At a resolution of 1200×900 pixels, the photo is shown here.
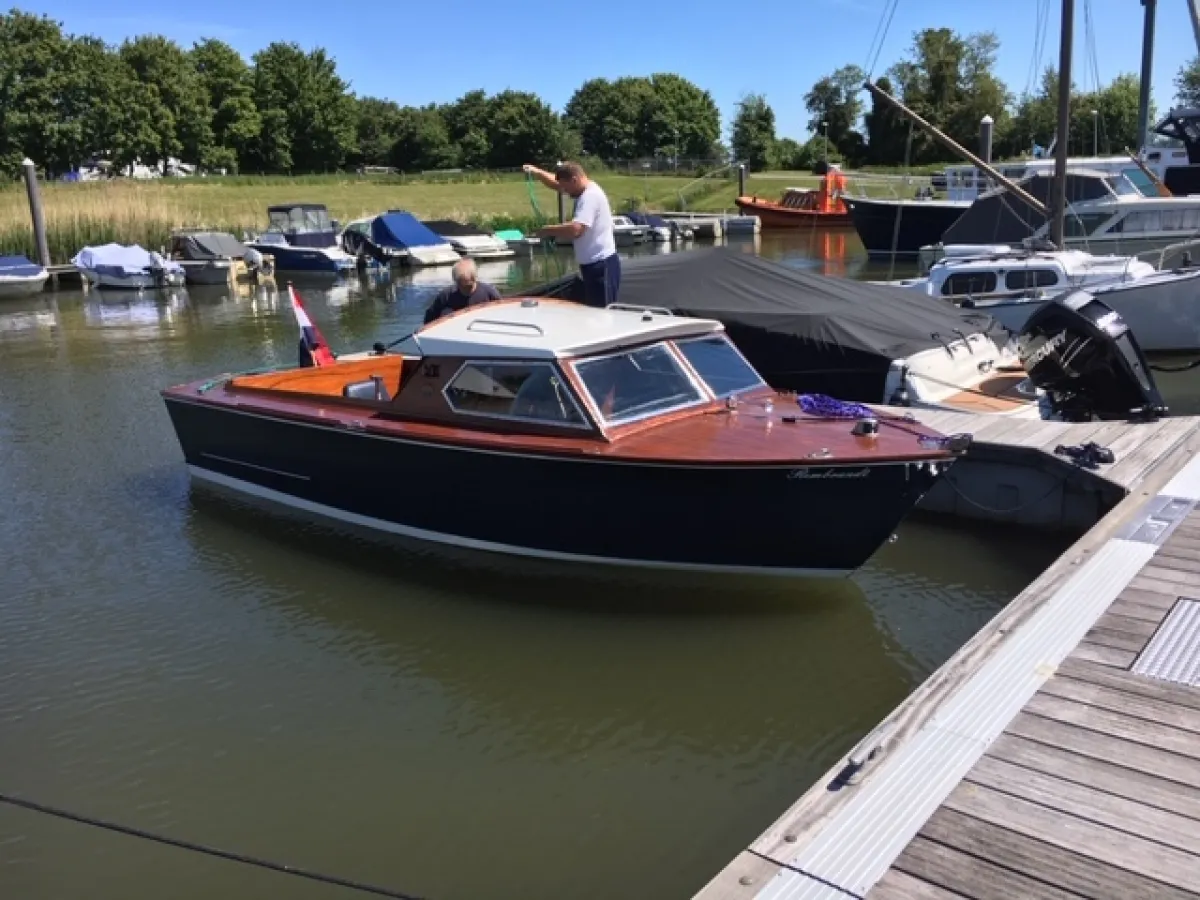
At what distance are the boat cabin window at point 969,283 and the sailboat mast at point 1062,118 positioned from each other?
2.00 meters

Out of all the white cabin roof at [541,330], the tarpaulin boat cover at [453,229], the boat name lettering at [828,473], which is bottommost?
the boat name lettering at [828,473]

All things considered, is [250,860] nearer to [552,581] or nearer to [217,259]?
[552,581]

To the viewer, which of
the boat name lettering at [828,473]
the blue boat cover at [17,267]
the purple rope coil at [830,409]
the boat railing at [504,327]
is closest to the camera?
the boat name lettering at [828,473]

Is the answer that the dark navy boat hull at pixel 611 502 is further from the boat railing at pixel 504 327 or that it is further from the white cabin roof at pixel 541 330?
the boat railing at pixel 504 327

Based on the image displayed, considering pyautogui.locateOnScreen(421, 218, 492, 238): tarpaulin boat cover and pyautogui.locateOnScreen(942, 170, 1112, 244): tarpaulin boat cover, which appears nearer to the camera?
pyautogui.locateOnScreen(942, 170, 1112, 244): tarpaulin boat cover

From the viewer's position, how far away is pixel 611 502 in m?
7.12

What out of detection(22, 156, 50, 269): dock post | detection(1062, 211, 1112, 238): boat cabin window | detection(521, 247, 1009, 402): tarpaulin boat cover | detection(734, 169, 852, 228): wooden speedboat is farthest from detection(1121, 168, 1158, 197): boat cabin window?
detection(22, 156, 50, 269): dock post

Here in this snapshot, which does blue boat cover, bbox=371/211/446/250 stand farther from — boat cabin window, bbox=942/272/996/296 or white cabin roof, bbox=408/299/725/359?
white cabin roof, bbox=408/299/725/359

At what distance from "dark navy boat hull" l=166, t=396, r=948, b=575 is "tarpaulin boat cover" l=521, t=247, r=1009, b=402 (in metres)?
2.80

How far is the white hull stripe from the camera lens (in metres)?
7.13

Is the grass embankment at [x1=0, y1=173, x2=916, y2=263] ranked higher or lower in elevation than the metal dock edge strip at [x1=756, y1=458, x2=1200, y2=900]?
higher

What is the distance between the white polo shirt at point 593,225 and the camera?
28.6 ft

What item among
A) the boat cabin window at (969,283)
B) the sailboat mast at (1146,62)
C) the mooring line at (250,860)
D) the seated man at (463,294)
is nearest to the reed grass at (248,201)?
the sailboat mast at (1146,62)

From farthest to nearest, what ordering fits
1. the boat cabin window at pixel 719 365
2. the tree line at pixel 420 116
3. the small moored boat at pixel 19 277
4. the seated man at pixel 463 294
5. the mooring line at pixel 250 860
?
the tree line at pixel 420 116, the small moored boat at pixel 19 277, the seated man at pixel 463 294, the boat cabin window at pixel 719 365, the mooring line at pixel 250 860
